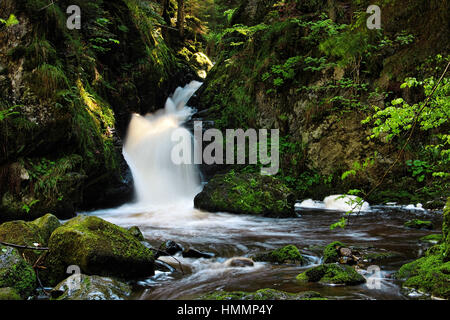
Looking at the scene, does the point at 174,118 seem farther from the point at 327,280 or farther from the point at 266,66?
the point at 327,280

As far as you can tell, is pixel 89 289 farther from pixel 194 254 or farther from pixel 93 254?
pixel 194 254

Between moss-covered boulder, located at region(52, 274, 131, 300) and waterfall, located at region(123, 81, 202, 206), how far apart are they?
6.46 meters

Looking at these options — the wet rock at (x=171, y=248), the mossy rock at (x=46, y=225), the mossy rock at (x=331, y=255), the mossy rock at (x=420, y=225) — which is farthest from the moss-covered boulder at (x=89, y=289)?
the mossy rock at (x=420, y=225)

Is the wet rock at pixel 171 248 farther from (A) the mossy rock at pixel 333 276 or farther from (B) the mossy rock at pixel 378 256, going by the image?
(B) the mossy rock at pixel 378 256

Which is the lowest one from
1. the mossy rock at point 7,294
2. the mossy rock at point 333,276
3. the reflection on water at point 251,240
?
the reflection on water at point 251,240

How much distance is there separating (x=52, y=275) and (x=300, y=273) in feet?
9.48

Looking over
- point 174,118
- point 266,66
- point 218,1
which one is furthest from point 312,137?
point 218,1

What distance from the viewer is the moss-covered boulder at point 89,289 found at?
2.92m

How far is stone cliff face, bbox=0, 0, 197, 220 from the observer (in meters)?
6.39

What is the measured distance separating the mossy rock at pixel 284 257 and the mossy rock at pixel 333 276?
660mm

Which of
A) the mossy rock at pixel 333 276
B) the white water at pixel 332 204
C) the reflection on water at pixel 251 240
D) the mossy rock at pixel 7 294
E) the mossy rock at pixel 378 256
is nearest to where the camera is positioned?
the mossy rock at pixel 7 294

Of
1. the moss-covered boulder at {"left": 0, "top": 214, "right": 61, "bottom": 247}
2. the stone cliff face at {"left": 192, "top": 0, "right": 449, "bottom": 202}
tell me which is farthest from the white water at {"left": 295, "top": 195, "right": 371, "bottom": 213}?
the moss-covered boulder at {"left": 0, "top": 214, "right": 61, "bottom": 247}

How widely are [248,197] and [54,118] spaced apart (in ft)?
16.6

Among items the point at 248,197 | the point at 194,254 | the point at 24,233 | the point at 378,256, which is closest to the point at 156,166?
the point at 248,197
